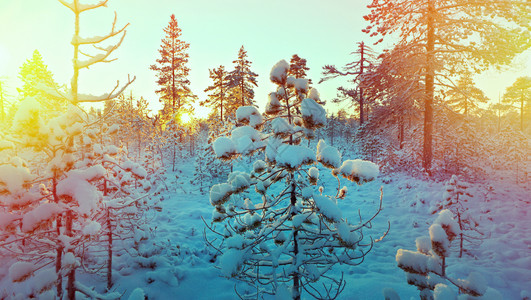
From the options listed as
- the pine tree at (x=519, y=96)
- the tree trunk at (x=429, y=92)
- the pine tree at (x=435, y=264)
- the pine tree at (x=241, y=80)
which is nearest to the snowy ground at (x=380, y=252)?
the tree trunk at (x=429, y=92)

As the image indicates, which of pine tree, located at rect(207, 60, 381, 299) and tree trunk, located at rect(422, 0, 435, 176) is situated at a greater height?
tree trunk, located at rect(422, 0, 435, 176)

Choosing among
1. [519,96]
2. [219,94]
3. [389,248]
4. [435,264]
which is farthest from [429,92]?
[519,96]

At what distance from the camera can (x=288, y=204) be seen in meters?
9.24

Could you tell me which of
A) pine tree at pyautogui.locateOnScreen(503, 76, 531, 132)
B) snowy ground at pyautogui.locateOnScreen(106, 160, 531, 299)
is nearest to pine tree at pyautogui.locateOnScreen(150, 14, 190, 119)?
snowy ground at pyautogui.locateOnScreen(106, 160, 531, 299)

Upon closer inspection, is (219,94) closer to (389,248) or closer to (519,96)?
(389,248)

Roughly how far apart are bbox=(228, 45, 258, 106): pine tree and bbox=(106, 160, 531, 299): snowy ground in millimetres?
14506

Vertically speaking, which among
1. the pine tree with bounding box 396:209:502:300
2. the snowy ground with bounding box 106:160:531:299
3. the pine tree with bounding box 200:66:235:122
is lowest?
the snowy ground with bounding box 106:160:531:299

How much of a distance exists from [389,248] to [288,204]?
12.7 ft

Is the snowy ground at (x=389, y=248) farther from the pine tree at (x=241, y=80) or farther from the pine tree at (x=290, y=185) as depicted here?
the pine tree at (x=241, y=80)

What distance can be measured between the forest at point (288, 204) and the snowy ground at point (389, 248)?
0.05m

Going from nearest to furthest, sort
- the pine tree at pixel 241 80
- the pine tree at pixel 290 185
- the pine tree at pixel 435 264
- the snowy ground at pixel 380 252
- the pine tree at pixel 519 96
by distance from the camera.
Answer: the pine tree at pixel 435 264, the pine tree at pixel 290 185, the snowy ground at pixel 380 252, the pine tree at pixel 241 80, the pine tree at pixel 519 96

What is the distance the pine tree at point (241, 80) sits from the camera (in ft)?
74.1

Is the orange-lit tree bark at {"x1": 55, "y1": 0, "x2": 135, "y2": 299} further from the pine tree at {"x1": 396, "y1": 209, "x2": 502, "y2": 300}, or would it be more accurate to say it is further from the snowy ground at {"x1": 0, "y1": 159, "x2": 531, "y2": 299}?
the pine tree at {"x1": 396, "y1": 209, "x2": 502, "y2": 300}

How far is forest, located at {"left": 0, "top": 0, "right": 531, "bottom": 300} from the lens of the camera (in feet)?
8.68
